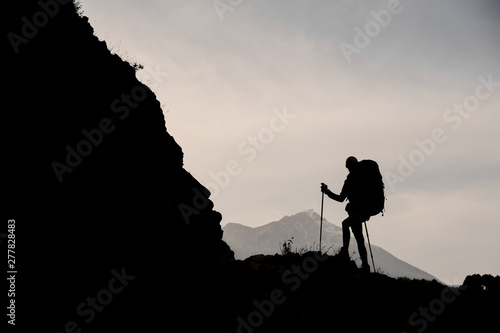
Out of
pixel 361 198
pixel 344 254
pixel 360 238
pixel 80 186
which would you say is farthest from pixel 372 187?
pixel 80 186

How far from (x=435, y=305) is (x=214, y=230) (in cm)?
761

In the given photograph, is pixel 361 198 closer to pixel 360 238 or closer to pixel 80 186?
pixel 360 238

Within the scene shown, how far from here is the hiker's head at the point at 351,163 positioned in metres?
8.30

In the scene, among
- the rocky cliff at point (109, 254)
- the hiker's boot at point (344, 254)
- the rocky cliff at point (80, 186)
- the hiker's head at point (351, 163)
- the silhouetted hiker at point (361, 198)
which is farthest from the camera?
the hiker's head at point (351, 163)

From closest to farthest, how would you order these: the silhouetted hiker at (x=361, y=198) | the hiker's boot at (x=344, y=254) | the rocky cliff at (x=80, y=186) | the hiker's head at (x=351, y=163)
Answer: the rocky cliff at (x=80, y=186) < the hiker's boot at (x=344, y=254) < the silhouetted hiker at (x=361, y=198) < the hiker's head at (x=351, y=163)

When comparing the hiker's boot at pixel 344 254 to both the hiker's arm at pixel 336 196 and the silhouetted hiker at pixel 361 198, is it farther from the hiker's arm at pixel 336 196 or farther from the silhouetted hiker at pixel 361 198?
the hiker's arm at pixel 336 196

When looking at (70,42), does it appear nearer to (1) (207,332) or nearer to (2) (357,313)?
(1) (207,332)

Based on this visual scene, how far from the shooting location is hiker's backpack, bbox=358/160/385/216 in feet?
25.9

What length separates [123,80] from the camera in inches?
425

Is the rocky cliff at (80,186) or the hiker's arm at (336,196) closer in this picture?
the rocky cliff at (80,186)

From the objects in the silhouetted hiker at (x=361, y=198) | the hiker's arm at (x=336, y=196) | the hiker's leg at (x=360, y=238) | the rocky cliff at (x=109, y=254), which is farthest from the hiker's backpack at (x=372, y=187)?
the rocky cliff at (x=109, y=254)

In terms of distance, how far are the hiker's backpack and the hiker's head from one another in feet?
0.50

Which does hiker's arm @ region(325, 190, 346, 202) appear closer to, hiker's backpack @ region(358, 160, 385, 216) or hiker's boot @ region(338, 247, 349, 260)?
hiker's backpack @ region(358, 160, 385, 216)

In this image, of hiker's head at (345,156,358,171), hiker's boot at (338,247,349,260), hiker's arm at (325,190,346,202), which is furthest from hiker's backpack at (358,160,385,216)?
hiker's boot at (338,247,349,260)
